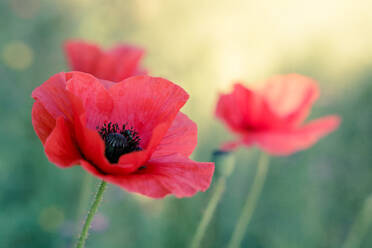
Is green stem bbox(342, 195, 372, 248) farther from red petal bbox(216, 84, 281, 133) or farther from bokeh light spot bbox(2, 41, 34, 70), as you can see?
bokeh light spot bbox(2, 41, 34, 70)

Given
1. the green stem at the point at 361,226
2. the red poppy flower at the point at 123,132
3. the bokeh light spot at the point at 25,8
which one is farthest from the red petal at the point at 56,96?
the bokeh light spot at the point at 25,8

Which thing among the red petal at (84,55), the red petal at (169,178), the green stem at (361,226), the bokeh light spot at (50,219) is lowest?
the bokeh light spot at (50,219)

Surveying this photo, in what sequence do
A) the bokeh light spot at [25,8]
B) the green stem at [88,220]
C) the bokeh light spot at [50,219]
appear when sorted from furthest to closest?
1. the bokeh light spot at [25,8]
2. the bokeh light spot at [50,219]
3. the green stem at [88,220]

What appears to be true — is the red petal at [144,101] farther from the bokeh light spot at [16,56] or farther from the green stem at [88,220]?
the bokeh light spot at [16,56]

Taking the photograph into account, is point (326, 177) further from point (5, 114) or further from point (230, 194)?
point (5, 114)

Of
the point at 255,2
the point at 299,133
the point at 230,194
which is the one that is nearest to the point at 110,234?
the point at 230,194

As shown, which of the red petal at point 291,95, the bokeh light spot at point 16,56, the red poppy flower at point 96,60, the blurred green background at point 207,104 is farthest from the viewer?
the bokeh light spot at point 16,56
